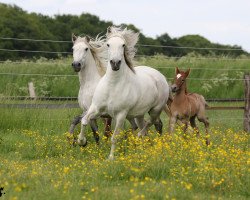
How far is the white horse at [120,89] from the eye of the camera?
10.1 metres

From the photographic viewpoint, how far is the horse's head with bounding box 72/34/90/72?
11430mm

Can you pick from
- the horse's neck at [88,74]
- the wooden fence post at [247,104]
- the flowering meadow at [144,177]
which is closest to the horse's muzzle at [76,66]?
the horse's neck at [88,74]

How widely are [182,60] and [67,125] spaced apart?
41.2ft

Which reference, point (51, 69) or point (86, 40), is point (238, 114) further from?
point (86, 40)

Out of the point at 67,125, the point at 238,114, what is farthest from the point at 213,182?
the point at 238,114

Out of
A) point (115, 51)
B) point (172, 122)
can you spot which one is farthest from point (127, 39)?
point (172, 122)

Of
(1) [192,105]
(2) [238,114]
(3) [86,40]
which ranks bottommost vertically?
(2) [238,114]

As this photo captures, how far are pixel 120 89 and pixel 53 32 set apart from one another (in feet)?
166

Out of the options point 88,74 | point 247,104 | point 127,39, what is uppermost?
point 127,39

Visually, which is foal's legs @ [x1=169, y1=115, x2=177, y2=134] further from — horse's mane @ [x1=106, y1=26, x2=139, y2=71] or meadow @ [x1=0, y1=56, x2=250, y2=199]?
horse's mane @ [x1=106, y1=26, x2=139, y2=71]

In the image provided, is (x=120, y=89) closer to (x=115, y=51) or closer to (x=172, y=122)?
(x=115, y=51)

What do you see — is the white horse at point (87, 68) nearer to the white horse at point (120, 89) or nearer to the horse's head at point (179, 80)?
the white horse at point (120, 89)

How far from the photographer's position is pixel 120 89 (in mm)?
10312

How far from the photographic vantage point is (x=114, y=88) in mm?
10281
